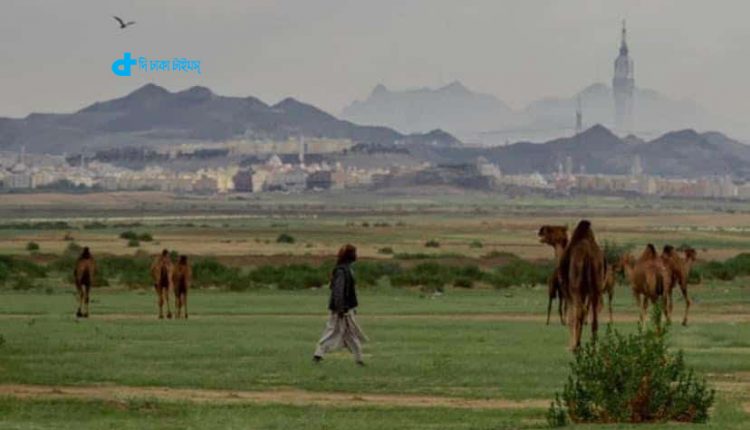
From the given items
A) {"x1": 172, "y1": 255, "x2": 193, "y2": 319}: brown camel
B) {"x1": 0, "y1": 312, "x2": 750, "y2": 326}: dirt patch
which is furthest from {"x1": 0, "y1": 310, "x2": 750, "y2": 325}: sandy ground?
{"x1": 172, "y1": 255, "x2": 193, "y2": 319}: brown camel

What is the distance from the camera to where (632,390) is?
1916cm

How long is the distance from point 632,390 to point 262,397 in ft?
16.6

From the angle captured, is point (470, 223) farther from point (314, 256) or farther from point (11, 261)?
point (11, 261)

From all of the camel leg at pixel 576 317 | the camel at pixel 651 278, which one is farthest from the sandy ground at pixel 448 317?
the camel leg at pixel 576 317

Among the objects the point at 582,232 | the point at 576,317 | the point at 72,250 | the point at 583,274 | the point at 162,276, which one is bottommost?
the point at 72,250

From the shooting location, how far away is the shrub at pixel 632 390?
19125mm

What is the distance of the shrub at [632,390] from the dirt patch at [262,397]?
246cm

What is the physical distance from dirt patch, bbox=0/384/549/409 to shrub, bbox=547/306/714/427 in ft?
8.06

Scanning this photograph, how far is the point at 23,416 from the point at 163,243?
76919 mm

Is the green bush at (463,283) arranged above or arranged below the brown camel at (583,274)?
below

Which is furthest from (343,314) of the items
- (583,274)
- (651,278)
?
(651,278)

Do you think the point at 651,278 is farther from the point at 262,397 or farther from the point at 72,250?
the point at 72,250

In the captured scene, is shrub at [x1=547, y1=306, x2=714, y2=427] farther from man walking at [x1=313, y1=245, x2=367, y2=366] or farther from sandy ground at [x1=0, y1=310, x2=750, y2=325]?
sandy ground at [x1=0, y1=310, x2=750, y2=325]

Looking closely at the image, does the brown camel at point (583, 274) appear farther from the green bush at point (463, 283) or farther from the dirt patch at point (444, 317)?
the green bush at point (463, 283)
